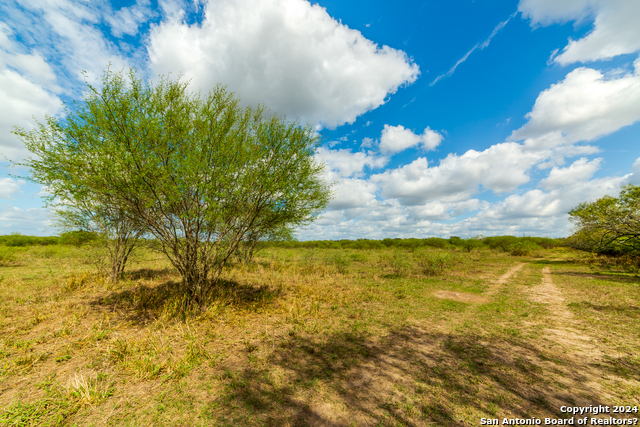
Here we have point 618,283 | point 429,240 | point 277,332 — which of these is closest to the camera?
point 277,332

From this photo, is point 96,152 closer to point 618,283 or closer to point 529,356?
point 529,356

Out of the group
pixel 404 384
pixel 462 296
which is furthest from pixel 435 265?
pixel 404 384

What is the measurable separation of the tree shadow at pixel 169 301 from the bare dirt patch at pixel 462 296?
9.29m

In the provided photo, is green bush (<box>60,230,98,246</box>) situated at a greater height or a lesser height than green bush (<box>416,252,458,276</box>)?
greater

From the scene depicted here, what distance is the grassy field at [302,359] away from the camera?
4055mm

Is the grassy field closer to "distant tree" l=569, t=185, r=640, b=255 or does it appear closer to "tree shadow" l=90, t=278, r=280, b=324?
"tree shadow" l=90, t=278, r=280, b=324

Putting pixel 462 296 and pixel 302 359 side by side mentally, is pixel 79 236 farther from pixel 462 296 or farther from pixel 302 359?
pixel 462 296

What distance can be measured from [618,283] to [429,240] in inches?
2018

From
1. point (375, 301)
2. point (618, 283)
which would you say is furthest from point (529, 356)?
point (618, 283)

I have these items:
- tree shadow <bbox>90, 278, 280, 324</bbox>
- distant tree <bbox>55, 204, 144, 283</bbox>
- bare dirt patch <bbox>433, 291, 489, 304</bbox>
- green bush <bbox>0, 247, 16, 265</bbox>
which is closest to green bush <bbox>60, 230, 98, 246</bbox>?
distant tree <bbox>55, 204, 144, 283</bbox>

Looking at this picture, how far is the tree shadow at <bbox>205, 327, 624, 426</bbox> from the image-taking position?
4.00 metres

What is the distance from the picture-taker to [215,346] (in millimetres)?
6508

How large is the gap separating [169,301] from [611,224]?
2661 centimetres

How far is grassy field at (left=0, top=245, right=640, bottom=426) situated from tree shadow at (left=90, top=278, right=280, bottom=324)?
87 millimetres
